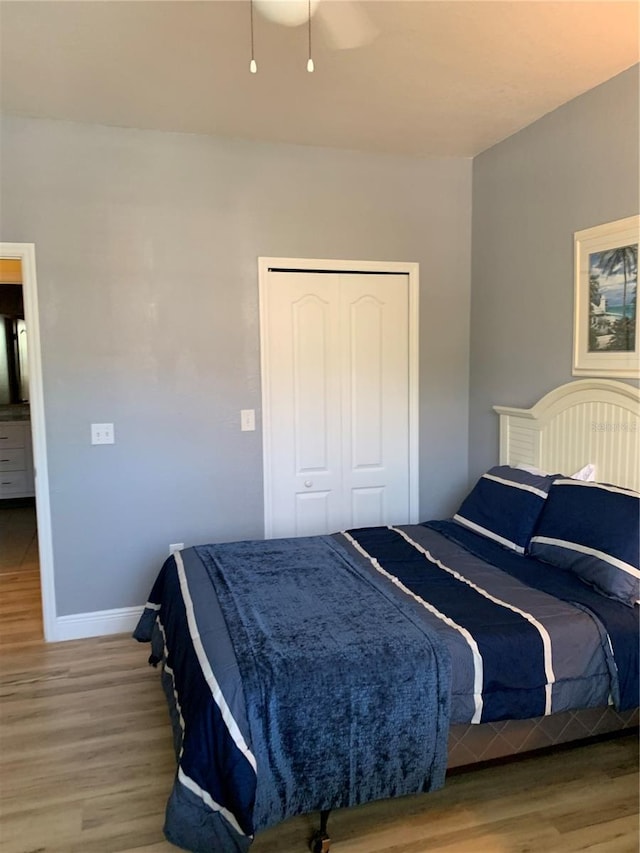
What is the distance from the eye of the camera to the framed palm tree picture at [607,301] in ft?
8.67

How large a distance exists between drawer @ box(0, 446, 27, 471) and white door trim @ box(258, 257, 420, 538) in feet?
12.6

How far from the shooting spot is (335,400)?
3736mm

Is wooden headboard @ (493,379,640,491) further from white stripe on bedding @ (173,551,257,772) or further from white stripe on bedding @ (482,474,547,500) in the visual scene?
white stripe on bedding @ (173,551,257,772)

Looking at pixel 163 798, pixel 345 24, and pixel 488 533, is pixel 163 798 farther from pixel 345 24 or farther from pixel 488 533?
pixel 345 24

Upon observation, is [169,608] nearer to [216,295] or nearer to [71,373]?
[71,373]

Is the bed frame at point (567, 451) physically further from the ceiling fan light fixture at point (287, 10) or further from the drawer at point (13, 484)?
the drawer at point (13, 484)

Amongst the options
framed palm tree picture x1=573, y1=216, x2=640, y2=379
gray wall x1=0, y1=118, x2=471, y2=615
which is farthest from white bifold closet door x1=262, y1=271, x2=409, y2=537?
framed palm tree picture x1=573, y1=216, x2=640, y2=379

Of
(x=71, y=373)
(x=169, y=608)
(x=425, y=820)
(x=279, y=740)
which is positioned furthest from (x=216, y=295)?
(x=425, y=820)

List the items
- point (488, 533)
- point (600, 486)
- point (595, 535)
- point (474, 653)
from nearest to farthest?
point (474, 653)
point (595, 535)
point (600, 486)
point (488, 533)

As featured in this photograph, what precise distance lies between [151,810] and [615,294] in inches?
110

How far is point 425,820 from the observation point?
6.68 ft

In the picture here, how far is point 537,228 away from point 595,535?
5.72 feet

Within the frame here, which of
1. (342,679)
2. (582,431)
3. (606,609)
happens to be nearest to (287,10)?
(582,431)

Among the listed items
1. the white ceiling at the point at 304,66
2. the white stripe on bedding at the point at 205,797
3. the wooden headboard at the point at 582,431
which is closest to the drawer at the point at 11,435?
the white ceiling at the point at 304,66
